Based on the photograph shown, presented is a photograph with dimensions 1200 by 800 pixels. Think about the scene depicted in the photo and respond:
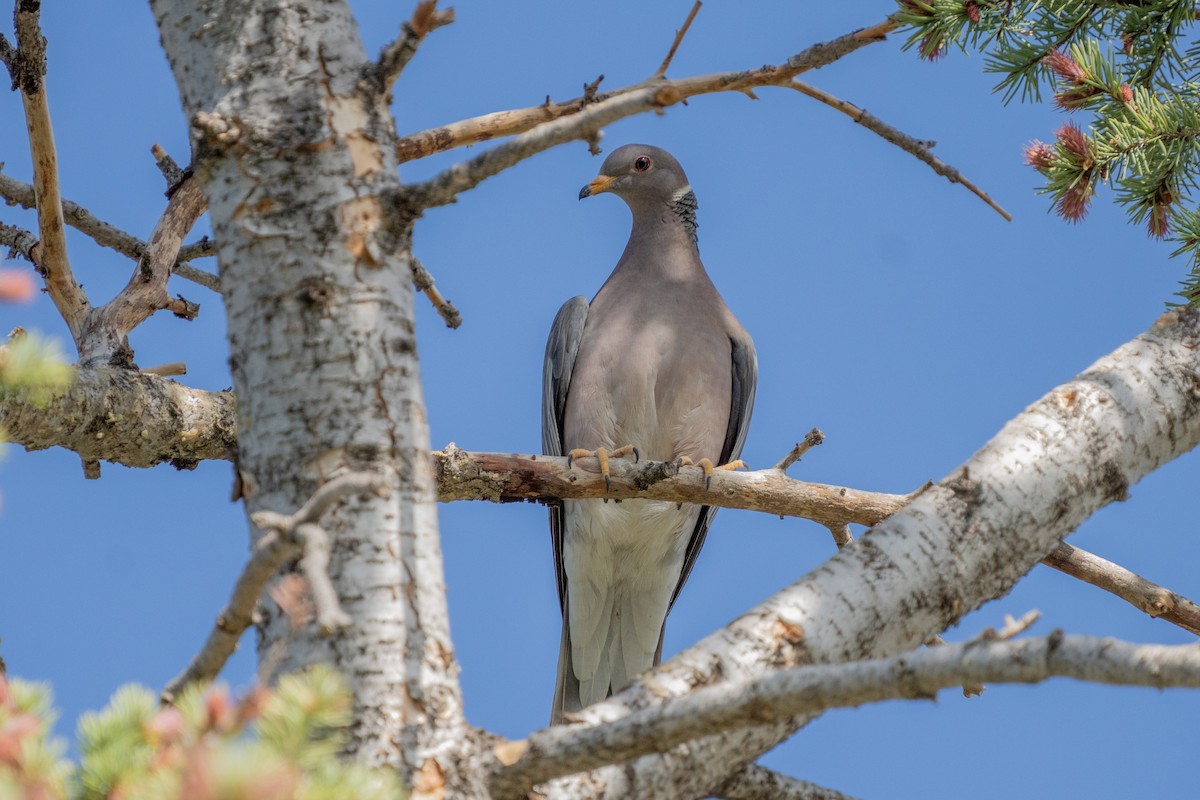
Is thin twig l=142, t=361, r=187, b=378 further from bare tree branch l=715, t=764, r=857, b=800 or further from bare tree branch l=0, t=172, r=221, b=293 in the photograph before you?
bare tree branch l=715, t=764, r=857, b=800

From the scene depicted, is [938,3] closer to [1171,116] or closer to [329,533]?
[1171,116]

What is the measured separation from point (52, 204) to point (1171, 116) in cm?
337

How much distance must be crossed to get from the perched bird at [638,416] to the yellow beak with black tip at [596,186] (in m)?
0.31

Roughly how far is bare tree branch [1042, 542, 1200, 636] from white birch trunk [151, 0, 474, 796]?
8.45 feet

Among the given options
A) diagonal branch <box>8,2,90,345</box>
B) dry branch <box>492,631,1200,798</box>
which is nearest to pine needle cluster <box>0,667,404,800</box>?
dry branch <box>492,631,1200,798</box>

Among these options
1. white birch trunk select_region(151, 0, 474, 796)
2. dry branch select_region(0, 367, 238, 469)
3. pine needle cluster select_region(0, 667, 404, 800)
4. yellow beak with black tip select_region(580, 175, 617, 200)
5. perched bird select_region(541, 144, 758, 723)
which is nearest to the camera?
pine needle cluster select_region(0, 667, 404, 800)

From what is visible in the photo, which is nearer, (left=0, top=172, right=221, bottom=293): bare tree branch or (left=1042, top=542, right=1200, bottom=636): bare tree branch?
(left=1042, top=542, right=1200, bottom=636): bare tree branch

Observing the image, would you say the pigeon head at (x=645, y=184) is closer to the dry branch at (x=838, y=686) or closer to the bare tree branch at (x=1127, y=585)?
the bare tree branch at (x=1127, y=585)

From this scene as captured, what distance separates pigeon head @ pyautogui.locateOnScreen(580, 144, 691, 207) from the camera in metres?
6.33

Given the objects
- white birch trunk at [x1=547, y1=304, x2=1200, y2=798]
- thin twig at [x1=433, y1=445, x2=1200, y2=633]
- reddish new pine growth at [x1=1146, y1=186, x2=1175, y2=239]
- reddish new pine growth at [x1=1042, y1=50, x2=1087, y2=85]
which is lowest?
white birch trunk at [x1=547, y1=304, x2=1200, y2=798]

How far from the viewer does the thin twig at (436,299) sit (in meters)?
3.89

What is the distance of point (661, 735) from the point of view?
5.89ft

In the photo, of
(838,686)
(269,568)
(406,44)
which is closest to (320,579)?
(269,568)

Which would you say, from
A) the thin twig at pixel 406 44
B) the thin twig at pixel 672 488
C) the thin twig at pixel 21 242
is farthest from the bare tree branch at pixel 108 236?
the thin twig at pixel 406 44
